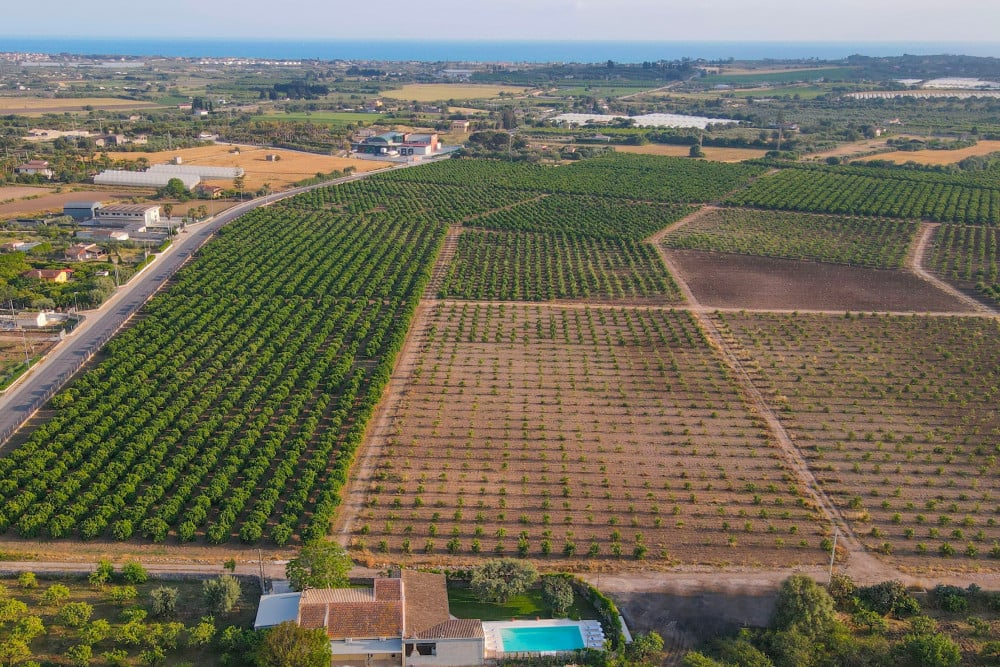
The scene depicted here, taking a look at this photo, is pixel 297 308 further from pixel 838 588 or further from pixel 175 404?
pixel 838 588

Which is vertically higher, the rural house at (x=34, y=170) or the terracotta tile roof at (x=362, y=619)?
the rural house at (x=34, y=170)

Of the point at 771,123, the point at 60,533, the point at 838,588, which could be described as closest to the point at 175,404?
the point at 60,533

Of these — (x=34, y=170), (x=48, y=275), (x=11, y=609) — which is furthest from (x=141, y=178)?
(x=11, y=609)

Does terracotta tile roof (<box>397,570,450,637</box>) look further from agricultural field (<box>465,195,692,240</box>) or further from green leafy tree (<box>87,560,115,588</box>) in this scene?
agricultural field (<box>465,195,692,240</box>)

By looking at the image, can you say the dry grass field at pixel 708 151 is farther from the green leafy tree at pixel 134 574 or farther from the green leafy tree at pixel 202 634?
the green leafy tree at pixel 202 634

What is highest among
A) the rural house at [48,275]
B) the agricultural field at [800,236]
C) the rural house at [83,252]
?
the agricultural field at [800,236]

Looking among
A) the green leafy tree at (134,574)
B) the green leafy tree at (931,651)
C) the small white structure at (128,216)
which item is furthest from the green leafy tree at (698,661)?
the small white structure at (128,216)

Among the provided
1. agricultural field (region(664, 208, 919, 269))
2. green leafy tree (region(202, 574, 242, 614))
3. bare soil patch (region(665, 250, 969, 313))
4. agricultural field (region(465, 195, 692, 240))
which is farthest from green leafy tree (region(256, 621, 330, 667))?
agricultural field (region(465, 195, 692, 240))
